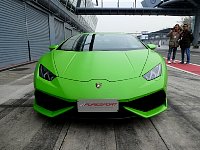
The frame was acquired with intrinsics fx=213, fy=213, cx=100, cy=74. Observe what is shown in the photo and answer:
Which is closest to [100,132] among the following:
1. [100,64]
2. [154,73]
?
[100,64]

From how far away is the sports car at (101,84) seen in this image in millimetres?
2266

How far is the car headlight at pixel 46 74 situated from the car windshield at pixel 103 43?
31.5 inches

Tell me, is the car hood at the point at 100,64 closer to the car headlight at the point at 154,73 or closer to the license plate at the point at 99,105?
the car headlight at the point at 154,73

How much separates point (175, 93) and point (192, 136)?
1.96m

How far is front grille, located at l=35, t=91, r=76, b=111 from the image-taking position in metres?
2.35

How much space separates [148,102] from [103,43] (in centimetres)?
152

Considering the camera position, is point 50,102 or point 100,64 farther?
point 100,64

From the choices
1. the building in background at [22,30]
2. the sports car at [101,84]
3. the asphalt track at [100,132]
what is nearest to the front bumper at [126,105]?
the sports car at [101,84]

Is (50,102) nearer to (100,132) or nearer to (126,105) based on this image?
(100,132)

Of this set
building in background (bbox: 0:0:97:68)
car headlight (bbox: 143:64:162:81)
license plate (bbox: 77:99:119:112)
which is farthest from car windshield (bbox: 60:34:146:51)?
building in background (bbox: 0:0:97:68)

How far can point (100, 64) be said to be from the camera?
8.87ft

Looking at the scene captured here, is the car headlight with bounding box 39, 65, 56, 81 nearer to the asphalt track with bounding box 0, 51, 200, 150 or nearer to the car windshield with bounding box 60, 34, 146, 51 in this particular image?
the asphalt track with bounding box 0, 51, 200, 150

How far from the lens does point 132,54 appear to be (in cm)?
304

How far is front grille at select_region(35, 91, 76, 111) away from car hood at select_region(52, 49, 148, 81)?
0.30 m
